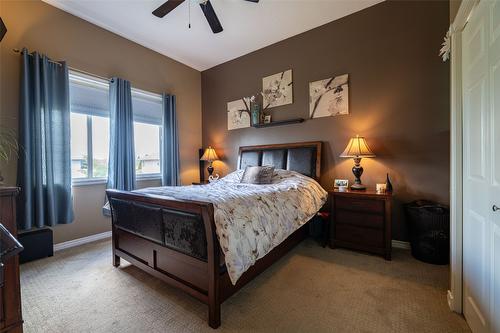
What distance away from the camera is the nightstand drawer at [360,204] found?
246cm

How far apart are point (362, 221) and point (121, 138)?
3556 mm

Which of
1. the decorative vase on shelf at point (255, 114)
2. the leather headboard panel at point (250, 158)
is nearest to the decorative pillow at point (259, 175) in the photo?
the leather headboard panel at point (250, 158)

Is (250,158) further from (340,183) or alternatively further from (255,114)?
(340,183)

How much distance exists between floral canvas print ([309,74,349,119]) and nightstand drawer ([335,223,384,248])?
1606 mm

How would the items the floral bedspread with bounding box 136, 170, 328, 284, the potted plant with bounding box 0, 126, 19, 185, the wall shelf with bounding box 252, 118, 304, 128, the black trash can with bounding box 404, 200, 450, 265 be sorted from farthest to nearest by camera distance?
the wall shelf with bounding box 252, 118, 304, 128
the potted plant with bounding box 0, 126, 19, 185
the black trash can with bounding box 404, 200, 450, 265
the floral bedspread with bounding box 136, 170, 328, 284

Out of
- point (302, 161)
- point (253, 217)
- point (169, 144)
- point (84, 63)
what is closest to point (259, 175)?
point (302, 161)

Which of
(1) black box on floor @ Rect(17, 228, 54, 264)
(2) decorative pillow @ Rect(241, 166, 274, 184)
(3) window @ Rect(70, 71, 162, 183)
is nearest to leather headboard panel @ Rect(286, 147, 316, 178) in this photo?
(2) decorative pillow @ Rect(241, 166, 274, 184)

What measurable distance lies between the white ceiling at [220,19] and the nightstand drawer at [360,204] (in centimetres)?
255

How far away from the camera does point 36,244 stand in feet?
8.11

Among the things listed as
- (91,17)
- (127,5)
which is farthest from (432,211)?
(91,17)

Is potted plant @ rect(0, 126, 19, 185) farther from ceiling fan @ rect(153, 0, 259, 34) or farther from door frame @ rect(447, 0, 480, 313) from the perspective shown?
door frame @ rect(447, 0, 480, 313)

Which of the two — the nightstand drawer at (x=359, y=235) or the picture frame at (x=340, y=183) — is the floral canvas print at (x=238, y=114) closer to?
the picture frame at (x=340, y=183)

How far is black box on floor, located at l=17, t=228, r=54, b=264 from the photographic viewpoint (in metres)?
2.40

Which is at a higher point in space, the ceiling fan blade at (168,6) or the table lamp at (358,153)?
the ceiling fan blade at (168,6)
